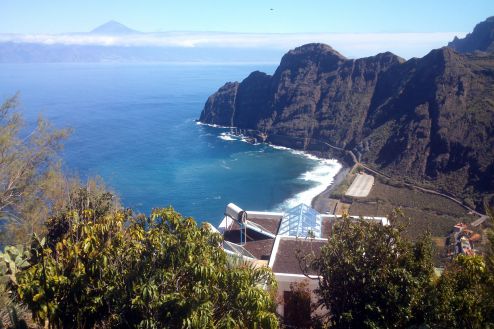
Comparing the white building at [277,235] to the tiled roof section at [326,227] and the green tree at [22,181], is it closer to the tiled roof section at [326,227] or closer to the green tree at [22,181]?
the tiled roof section at [326,227]

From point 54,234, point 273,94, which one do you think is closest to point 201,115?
point 273,94

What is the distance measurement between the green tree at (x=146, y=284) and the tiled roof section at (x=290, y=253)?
1007 centimetres

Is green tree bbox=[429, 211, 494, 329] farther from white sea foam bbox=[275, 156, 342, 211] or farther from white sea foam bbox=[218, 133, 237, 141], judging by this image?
white sea foam bbox=[218, 133, 237, 141]

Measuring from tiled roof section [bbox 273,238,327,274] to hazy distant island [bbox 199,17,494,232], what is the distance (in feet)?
91.5

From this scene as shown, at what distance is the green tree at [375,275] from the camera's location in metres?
8.04

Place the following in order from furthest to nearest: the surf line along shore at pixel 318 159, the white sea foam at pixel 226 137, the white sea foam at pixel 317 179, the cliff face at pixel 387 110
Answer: the white sea foam at pixel 226 137 → the cliff face at pixel 387 110 → the white sea foam at pixel 317 179 → the surf line along shore at pixel 318 159

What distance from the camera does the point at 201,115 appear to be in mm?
96125

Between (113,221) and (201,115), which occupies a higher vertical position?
(113,221)

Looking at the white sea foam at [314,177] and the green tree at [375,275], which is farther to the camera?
the white sea foam at [314,177]

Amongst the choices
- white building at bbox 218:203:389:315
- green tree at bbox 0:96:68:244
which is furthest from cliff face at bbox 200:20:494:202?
green tree at bbox 0:96:68:244

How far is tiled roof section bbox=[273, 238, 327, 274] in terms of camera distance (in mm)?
17309

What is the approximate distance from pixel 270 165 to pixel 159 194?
19724 mm

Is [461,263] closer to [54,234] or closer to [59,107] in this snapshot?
[54,234]

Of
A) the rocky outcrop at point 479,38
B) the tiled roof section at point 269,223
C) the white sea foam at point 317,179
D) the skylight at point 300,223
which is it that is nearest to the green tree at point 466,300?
the skylight at point 300,223
